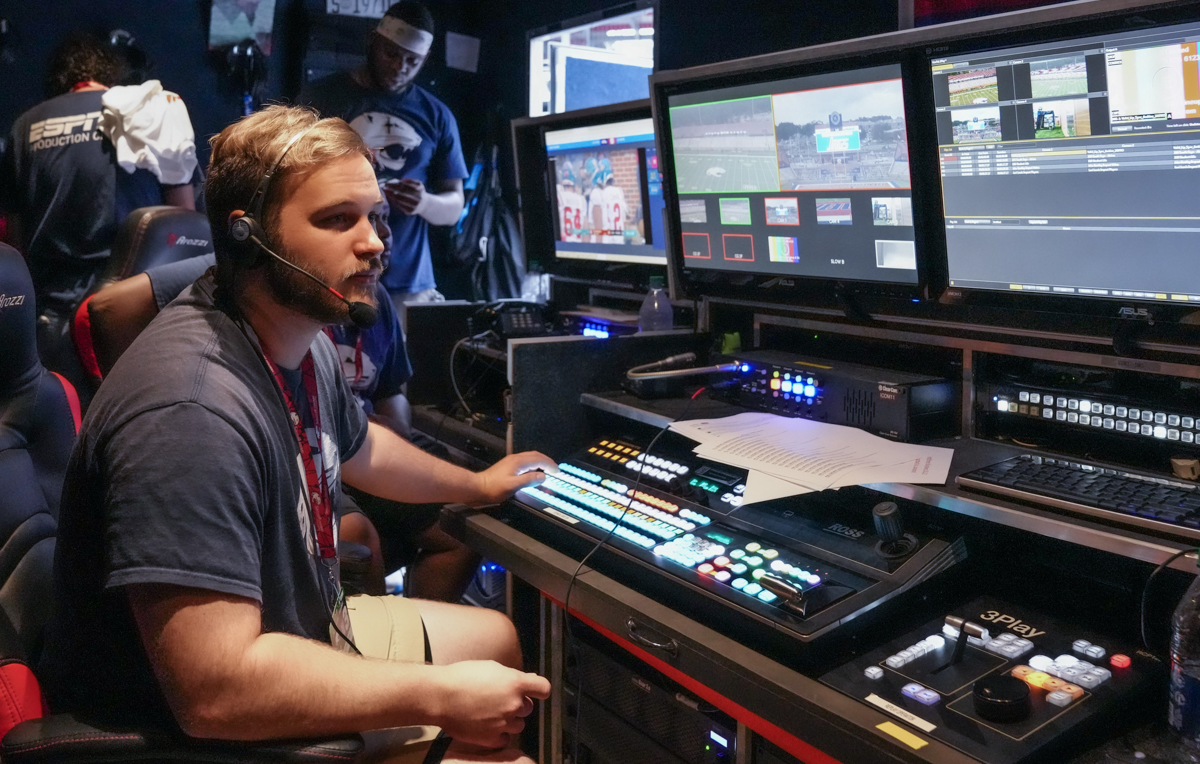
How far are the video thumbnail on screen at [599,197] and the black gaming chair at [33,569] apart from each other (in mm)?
1278

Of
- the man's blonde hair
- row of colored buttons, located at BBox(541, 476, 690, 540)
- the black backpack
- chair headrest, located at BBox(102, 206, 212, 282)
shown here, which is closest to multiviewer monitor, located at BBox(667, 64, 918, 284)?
row of colored buttons, located at BBox(541, 476, 690, 540)

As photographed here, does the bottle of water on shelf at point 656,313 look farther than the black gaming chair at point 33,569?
Yes

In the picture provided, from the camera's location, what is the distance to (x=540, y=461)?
1706 millimetres

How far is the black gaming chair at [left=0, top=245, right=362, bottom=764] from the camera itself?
98 cm

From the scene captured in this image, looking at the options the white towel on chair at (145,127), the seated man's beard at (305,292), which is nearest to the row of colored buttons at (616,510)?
the seated man's beard at (305,292)

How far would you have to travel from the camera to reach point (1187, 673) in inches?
38.9

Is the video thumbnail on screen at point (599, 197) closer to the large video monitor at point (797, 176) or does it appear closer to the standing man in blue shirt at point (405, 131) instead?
the large video monitor at point (797, 176)

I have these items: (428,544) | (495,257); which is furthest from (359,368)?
(495,257)

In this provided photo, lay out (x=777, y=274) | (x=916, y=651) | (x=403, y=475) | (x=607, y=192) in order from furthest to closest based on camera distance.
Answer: (x=607, y=192) → (x=777, y=274) → (x=403, y=475) → (x=916, y=651)

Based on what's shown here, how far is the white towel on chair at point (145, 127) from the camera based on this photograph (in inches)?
115

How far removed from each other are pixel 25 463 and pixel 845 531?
3.94 feet

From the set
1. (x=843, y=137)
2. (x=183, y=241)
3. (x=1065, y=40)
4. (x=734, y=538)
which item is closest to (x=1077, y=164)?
(x=1065, y=40)

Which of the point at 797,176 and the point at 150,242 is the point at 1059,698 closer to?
the point at 797,176

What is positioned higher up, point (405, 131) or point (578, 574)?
point (405, 131)
